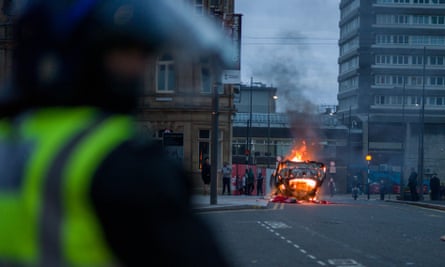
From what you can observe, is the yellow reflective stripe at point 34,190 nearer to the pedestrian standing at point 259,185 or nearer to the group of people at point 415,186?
the group of people at point 415,186

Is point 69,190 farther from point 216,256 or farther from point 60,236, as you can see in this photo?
point 216,256

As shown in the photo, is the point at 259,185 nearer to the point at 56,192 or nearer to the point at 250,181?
the point at 250,181

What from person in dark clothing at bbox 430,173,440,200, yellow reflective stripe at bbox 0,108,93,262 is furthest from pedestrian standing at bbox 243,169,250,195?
yellow reflective stripe at bbox 0,108,93,262

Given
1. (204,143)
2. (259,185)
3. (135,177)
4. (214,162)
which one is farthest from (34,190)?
(259,185)

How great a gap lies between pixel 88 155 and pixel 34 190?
13cm

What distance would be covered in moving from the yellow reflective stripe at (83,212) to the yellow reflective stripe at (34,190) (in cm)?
6

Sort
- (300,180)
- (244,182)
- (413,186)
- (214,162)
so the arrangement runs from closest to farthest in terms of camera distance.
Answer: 1. (214,162)
2. (300,180)
3. (413,186)
4. (244,182)

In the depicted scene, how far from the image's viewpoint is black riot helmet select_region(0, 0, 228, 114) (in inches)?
67.6

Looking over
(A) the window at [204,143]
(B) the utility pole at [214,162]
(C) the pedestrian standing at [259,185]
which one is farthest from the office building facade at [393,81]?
(B) the utility pole at [214,162]

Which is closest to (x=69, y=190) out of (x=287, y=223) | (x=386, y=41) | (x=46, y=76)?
(x=46, y=76)

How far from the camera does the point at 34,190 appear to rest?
61.0 inches

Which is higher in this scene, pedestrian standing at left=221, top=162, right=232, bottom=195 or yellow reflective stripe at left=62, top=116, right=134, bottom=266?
yellow reflective stripe at left=62, top=116, right=134, bottom=266

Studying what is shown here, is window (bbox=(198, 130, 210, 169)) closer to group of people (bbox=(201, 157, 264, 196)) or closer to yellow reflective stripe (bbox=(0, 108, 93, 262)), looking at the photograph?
group of people (bbox=(201, 157, 264, 196))

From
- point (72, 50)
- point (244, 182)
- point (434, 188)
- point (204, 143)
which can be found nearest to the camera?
point (72, 50)
